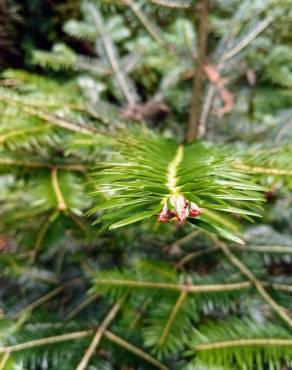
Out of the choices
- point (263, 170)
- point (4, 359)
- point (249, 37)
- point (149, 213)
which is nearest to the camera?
point (149, 213)

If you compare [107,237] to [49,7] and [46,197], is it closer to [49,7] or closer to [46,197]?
[46,197]

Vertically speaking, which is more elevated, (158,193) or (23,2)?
(23,2)

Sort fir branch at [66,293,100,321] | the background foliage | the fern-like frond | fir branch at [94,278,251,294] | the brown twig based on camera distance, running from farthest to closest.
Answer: fir branch at [66,293,100,321] < the brown twig < fir branch at [94,278,251,294] < the background foliage < the fern-like frond

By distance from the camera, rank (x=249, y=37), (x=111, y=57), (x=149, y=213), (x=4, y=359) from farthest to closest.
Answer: (x=111, y=57), (x=249, y=37), (x=4, y=359), (x=149, y=213)

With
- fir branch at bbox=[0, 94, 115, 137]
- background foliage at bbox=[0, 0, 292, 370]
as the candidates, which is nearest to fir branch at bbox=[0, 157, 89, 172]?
background foliage at bbox=[0, 0, 292, 370]

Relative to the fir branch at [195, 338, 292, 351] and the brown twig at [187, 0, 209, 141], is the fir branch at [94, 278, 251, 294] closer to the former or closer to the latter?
the fir branch at [195, 338, 292, 351]

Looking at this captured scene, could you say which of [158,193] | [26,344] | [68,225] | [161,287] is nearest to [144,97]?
[68,225]

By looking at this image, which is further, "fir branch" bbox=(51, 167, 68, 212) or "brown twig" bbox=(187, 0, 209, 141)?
"brown twig" bbox=(187, 0, 209, 141)

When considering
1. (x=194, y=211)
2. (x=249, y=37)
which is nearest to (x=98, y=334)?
(x=194, y=211)

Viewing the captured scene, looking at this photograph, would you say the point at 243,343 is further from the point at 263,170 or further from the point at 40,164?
the point at 40,164

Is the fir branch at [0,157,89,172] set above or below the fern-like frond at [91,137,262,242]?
above

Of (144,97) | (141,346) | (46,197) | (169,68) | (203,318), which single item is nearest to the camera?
(46,197)
